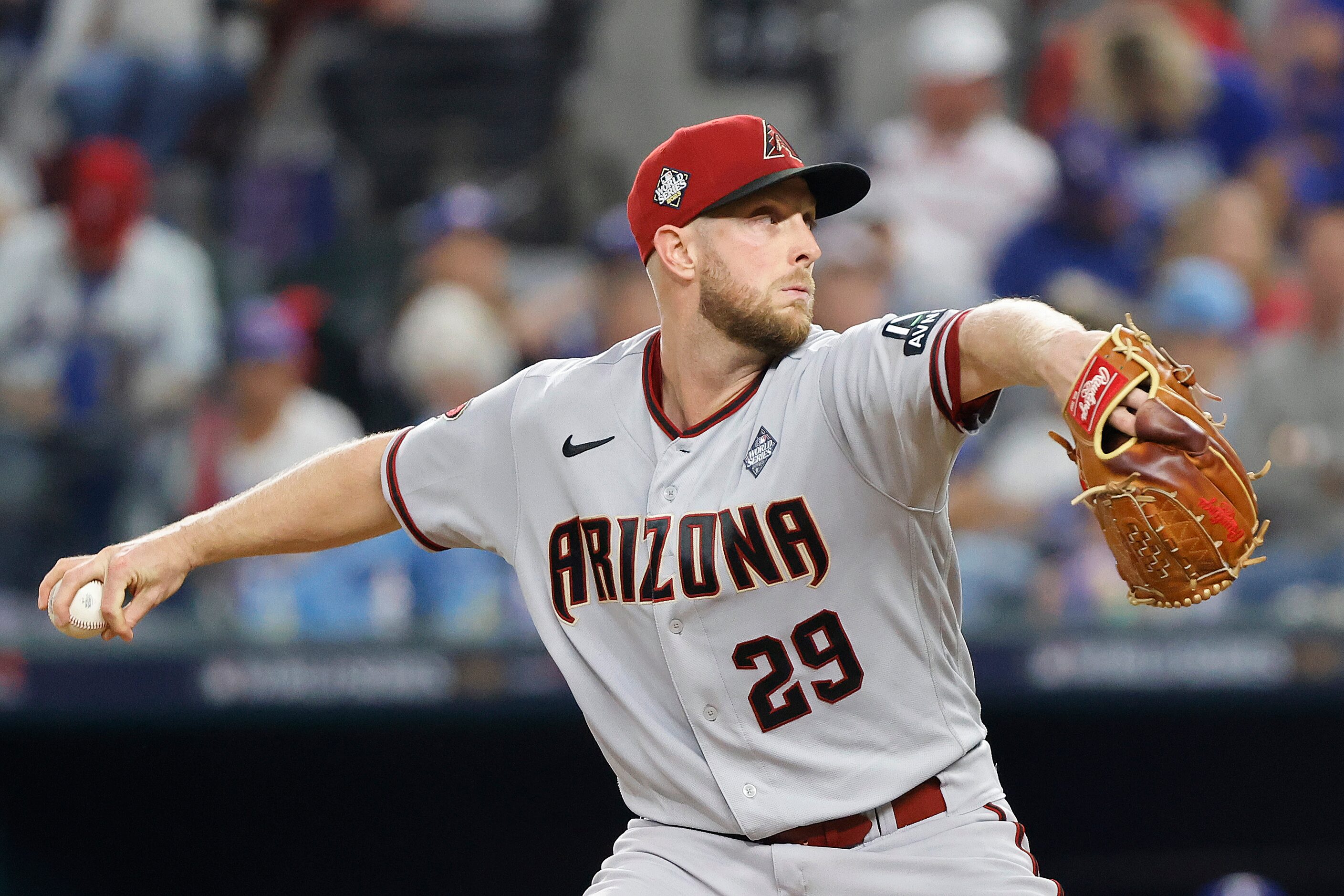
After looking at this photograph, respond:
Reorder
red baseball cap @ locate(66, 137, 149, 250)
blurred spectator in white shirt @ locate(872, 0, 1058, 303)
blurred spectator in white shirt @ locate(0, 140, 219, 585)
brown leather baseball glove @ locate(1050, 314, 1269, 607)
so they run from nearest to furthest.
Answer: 1. brown leather baseball glove @ locate(1050, 314, 1269, 607)
2. blurred spectator in white shirt @ locate(0, 140, 219, 585)
3. red baseball cap @ locate(66, 137, 149, 250)
4. blurred spectator in white shirt @ locate(872, 0, 1058, 303)

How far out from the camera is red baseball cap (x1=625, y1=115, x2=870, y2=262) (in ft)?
9.12

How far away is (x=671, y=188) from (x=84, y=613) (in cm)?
122

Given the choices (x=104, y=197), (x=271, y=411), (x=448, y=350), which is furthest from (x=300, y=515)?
(x=104, y=197)

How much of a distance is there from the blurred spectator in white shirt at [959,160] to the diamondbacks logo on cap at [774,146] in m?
3.27

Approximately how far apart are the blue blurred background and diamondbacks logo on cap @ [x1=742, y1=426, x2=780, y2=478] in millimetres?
1881

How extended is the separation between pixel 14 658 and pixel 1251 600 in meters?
3.55

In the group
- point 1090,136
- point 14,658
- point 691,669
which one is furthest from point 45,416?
point 1090,136

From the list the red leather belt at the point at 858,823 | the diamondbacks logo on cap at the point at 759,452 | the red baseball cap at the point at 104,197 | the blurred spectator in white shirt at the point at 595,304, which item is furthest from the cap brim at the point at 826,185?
the red baseball cap at the point at 104,197

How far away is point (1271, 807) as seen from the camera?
213 inches

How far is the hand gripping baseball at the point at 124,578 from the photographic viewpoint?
278 cm

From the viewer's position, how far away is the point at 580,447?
9.41 ft

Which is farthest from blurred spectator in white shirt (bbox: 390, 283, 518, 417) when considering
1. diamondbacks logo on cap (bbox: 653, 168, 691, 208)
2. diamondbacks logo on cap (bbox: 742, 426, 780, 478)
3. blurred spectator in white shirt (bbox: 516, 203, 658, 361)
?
diamondbacks logo on cap (bbox: 742, 426, 780, 478)

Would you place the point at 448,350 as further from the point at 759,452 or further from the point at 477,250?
the point at 759,452

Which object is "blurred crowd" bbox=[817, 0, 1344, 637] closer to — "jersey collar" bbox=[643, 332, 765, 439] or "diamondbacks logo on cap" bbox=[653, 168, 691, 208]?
"jersey collar" bbox=[643, 332, 765, 439]
